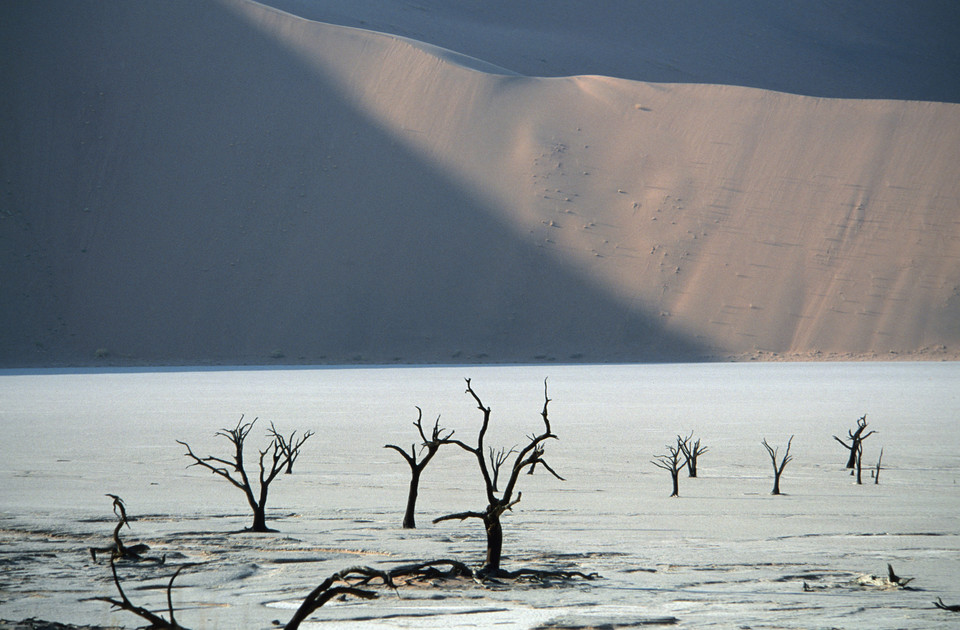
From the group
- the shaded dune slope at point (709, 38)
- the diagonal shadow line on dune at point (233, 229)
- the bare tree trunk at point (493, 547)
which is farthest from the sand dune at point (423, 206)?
the bare tree trunk at point (493, 547)

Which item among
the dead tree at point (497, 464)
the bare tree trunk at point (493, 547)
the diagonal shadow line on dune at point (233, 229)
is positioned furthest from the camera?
the diagonal shadow line on dune at point (233, 229)

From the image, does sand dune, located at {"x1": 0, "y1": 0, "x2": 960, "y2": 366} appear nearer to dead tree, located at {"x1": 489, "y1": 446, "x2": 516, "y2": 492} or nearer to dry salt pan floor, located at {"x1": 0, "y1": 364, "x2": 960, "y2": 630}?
dry salt pan floor, located at {"x1": 0, "y1": 364, "x2": 960, "y2": 630}

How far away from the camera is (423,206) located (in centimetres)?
4153

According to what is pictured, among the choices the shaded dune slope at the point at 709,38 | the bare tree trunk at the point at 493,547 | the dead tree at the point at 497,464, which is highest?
the shaded dune slope at the point at 709,38

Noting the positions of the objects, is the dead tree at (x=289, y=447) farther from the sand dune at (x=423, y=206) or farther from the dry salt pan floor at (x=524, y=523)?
the sand dune at (x=423, y=206)

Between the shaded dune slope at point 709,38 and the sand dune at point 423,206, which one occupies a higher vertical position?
the shaded dune slope at point 709,38

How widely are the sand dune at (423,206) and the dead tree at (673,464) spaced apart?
86.9 ft

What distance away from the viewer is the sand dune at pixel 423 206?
125ft

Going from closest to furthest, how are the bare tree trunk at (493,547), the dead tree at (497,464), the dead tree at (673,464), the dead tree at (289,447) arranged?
the bare tree trunk at (493,547) → the dead tree at (497,464) → the dead tree at (289,447) → the dead tree at (673,464)

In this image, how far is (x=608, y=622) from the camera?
4516mm

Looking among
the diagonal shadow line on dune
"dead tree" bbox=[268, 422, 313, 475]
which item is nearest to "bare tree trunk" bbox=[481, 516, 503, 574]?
"dead tree" bbox=[268, 422, 313, 475]

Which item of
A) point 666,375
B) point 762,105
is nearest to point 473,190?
point 762,105

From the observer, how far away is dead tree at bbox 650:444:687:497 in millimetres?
8656

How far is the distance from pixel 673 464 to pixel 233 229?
33915mm
